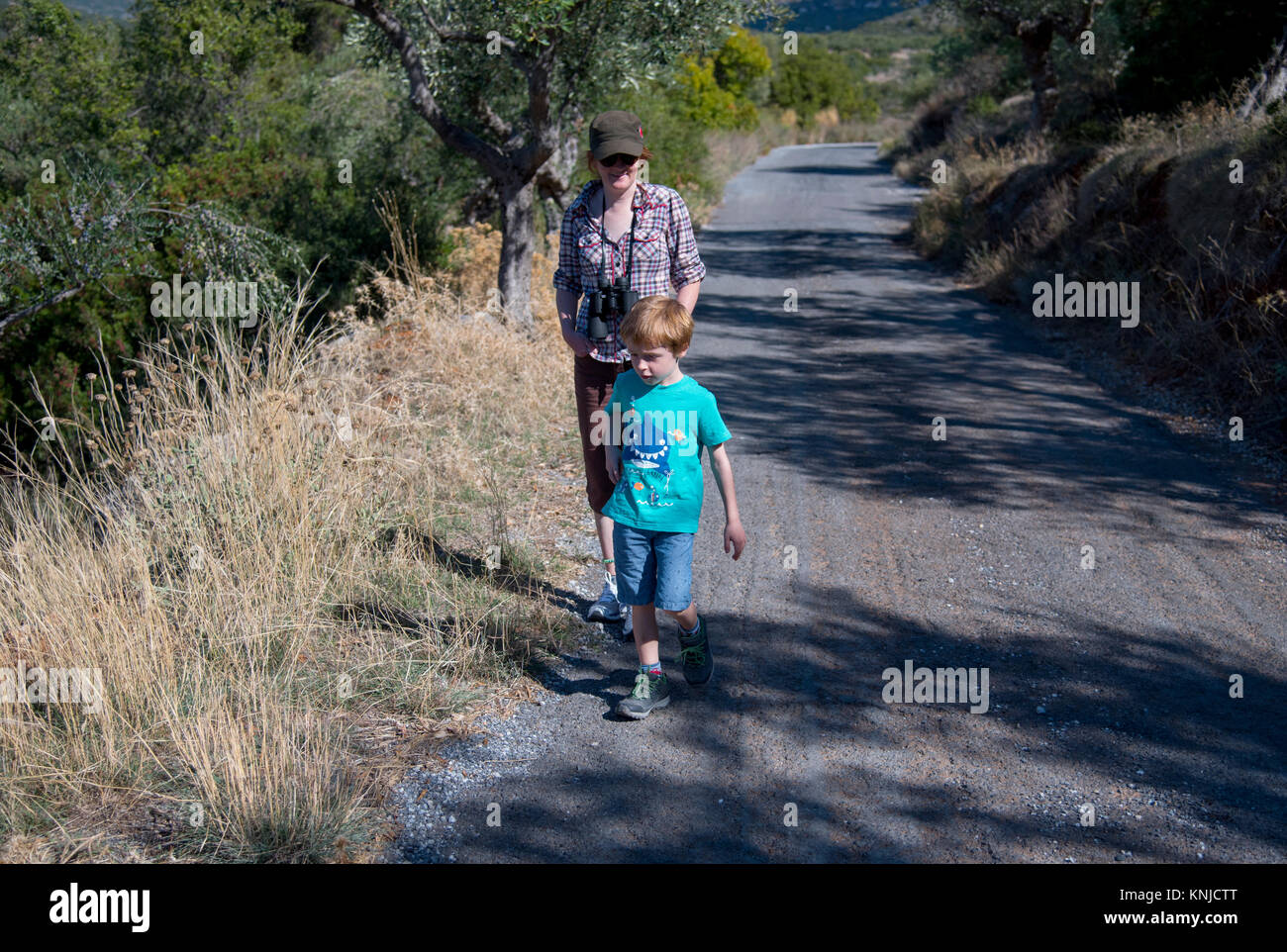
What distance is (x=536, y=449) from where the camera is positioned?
6.89 meters

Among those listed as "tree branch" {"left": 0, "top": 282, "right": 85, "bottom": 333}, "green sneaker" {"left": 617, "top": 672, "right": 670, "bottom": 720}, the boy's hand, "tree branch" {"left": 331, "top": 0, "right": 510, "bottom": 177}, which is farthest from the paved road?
"tree branch" {"left": 0, "top": 282, "right": 85, "bottom": 333}

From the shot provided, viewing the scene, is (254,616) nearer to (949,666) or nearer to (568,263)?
(568,263)

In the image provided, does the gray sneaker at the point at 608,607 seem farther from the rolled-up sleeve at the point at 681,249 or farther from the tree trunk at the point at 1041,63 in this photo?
the tree trunk at the point at 1041,63

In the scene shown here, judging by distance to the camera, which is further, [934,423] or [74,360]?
[74,360]

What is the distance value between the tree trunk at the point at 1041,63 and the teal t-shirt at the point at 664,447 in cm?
Answer: 1616

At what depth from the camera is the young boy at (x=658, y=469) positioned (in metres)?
3.59

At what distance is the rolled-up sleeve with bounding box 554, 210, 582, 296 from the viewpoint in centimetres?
426

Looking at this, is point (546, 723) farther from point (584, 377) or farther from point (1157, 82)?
point (1157, 82)

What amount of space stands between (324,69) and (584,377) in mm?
18236

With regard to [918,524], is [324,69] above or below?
above

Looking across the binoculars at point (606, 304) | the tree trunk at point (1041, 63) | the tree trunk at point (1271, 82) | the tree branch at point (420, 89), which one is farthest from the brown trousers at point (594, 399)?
the tree trunk at point (1041, 63)

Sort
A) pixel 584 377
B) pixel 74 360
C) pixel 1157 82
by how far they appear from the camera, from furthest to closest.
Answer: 1. pixel 1157 82
2. pixel 74 360
3. pixel 584 377

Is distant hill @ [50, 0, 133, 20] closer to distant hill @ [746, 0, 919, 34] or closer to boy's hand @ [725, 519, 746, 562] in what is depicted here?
boy's hand @ [725, 519, 746, 562]

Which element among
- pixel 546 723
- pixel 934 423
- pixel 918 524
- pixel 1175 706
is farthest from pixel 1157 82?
pixel 546 723
